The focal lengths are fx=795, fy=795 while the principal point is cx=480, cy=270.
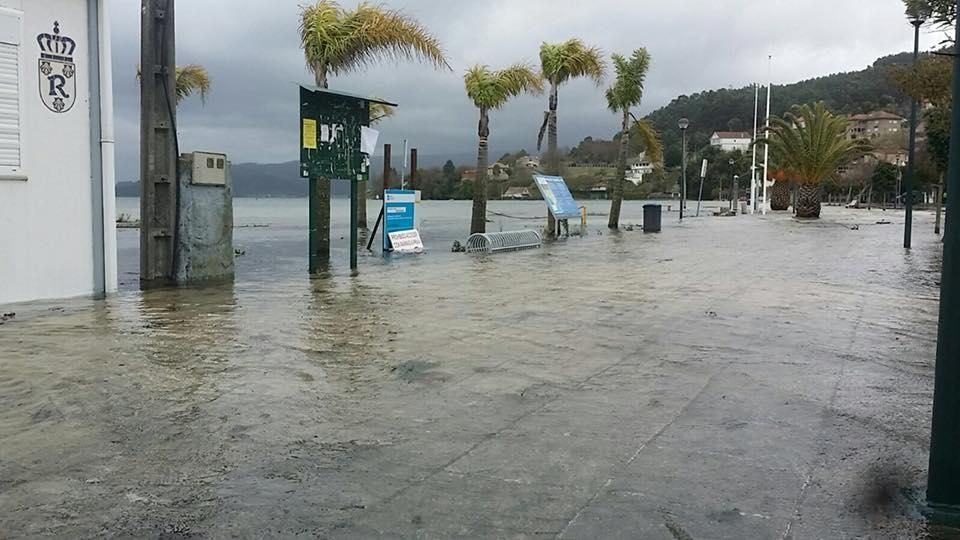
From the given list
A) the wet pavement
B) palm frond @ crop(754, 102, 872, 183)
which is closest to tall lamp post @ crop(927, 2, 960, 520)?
the wet pavement

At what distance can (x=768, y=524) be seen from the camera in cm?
332

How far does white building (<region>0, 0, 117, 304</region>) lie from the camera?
8.68 meters

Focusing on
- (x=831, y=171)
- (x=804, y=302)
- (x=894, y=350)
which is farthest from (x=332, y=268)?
(x=831, y=171)

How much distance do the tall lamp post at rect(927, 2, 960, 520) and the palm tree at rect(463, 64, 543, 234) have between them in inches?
785

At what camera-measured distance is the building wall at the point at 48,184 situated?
877cm

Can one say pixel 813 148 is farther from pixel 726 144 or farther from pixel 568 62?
pixel 726 144

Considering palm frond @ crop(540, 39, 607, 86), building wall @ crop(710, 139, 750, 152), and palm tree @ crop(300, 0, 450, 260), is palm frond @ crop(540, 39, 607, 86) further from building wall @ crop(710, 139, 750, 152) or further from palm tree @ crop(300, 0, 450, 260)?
building wall @ crop(710, 139, 750, 152)

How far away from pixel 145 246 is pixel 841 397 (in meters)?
9.26

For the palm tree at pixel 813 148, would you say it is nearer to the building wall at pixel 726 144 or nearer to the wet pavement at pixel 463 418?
the wet pavement at pixel 463 418

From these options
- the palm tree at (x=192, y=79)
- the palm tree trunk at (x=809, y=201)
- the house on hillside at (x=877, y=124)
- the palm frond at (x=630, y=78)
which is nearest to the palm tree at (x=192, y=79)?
the palm tree at (x=192, y=79)

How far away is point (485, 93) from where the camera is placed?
74.9 ft

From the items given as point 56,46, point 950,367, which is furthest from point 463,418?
point 56,46

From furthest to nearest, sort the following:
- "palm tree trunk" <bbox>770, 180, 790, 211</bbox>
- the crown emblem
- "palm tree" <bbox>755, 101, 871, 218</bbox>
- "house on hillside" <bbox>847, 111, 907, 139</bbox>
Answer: "house on hillside" <bbox>847, 111, 907, 139</bbox> < "palm tree trunk" <bbox>770, 180, 790, 211</bbox> < "palm tree" <bbox>755, 101, 871, 218</bbox> < the crown emblem

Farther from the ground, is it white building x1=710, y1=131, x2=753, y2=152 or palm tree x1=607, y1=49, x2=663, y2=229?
white building x1=710, y1=131, x2=753, y2=152
